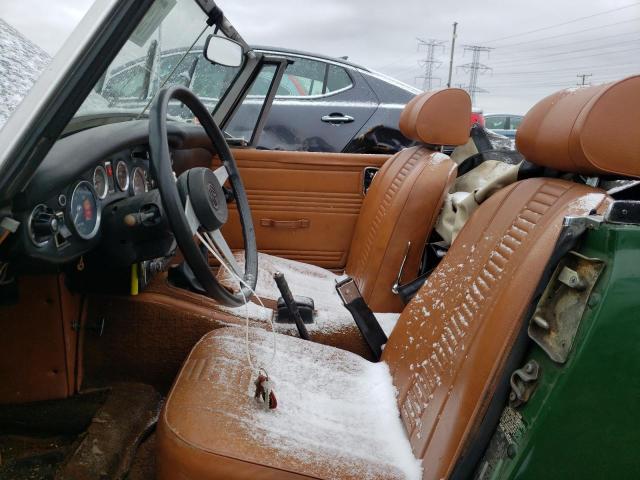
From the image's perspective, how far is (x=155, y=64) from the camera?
1841 mm

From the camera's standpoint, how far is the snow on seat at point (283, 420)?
1109 millimetres

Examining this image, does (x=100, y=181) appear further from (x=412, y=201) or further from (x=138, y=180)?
(x=412, y=201)

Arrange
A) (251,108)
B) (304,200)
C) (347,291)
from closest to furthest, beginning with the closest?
(347,291)
(304,200)
(251,108)

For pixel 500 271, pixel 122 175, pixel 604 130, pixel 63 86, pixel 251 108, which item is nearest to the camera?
pixel 63 86

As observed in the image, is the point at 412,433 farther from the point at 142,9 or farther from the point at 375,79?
the point at 375,79

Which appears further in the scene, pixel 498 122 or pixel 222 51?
pixel 498 122

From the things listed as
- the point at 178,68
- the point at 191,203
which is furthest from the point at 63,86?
the point at 178,68

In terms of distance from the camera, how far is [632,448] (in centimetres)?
99

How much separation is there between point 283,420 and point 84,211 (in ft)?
2.18

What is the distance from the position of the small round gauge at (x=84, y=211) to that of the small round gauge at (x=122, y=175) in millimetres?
165

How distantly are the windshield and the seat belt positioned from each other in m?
0.85

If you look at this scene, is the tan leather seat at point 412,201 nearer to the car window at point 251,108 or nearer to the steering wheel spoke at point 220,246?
the steering wheel spoke at point 220,246

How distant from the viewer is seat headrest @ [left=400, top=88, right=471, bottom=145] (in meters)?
2.24

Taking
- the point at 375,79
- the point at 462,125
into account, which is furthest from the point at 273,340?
the point at 375,79
